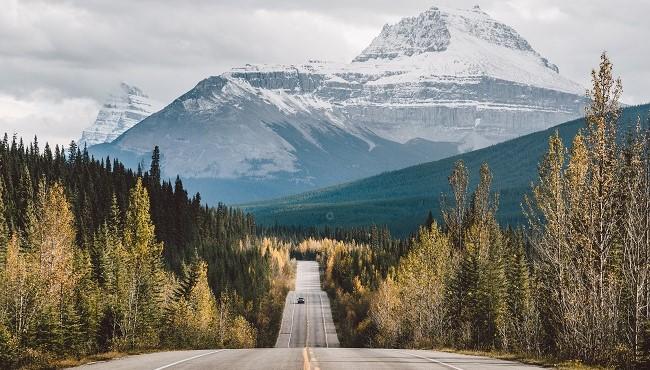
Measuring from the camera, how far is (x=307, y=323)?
145m

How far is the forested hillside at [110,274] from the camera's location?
58.6m

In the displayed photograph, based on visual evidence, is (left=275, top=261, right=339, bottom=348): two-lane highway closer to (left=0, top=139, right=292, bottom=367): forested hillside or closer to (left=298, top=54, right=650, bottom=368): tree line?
(left=0, top=139, right=292, bottom=367): forested hillside

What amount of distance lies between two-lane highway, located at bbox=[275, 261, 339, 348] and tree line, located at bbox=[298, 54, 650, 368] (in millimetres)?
4518

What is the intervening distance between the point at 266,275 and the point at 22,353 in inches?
5547

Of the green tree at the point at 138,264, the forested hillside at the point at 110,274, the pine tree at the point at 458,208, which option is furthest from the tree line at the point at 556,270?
the green tree at the point at 138,264

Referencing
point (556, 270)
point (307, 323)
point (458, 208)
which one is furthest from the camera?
point (307, 323)

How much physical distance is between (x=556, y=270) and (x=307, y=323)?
108 meters

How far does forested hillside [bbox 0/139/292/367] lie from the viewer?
5862 centimetres

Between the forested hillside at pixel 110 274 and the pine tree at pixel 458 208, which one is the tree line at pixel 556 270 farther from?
the forested hillside at pixel 110 274

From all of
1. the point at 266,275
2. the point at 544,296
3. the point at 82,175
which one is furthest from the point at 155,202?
the point at 544,296

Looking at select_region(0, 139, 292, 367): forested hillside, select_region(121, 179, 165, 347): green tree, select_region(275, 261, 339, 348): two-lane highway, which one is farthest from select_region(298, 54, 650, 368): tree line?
select_region(121, 179, 165, 347): green tree

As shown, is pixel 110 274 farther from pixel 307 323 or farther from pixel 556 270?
pixel 307 323

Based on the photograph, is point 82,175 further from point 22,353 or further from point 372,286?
point 22,353

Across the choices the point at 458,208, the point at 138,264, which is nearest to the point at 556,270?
the point at 138,264
